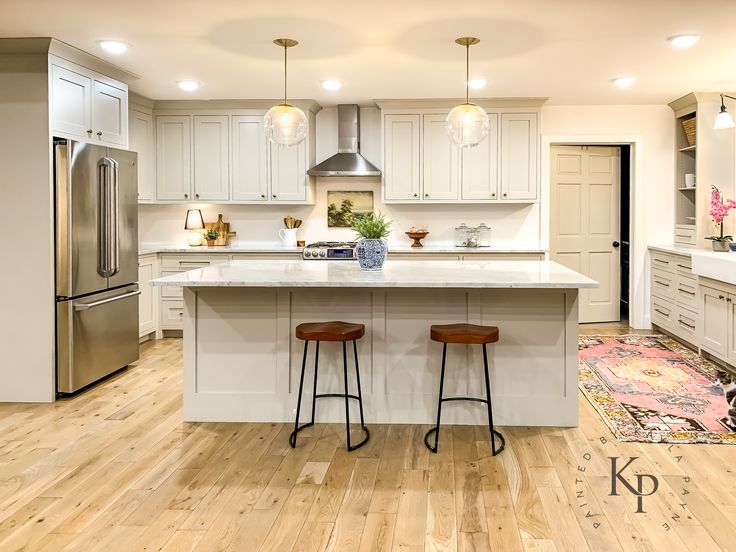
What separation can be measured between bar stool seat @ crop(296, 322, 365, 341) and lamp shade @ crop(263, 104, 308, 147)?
4.33ft

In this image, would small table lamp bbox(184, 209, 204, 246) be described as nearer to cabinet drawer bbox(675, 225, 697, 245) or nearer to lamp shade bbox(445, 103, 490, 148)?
lamp shade bbox(445, 103, 490, 148)

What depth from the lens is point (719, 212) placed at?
589 cm

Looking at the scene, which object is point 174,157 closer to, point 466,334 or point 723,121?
point 466,334

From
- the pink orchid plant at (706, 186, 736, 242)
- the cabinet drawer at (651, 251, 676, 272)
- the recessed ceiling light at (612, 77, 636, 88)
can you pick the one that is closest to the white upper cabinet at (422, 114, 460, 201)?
the recessed ceiling light at (612, 77, 636, 88)

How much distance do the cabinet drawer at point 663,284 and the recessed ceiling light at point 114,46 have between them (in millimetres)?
5108

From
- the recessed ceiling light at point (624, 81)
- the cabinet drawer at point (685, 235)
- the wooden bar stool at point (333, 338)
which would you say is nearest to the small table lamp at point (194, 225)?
the wooden bar stool at point (333, 338)

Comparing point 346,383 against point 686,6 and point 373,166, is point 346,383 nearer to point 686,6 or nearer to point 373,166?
point 686,6

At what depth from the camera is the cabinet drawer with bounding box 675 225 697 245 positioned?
20.7ft

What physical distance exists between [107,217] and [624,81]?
4318 mm

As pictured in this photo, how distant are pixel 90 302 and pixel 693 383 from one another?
14.2 ft

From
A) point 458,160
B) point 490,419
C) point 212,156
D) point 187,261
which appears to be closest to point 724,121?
point 458,160

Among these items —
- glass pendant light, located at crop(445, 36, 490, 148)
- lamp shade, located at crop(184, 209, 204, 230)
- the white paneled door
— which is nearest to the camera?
glass pendant light, located at crop(445, 36, 490, 148)

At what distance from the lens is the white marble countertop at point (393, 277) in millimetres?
Answer: 3367

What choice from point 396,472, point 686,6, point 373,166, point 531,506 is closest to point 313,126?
point 373,166
